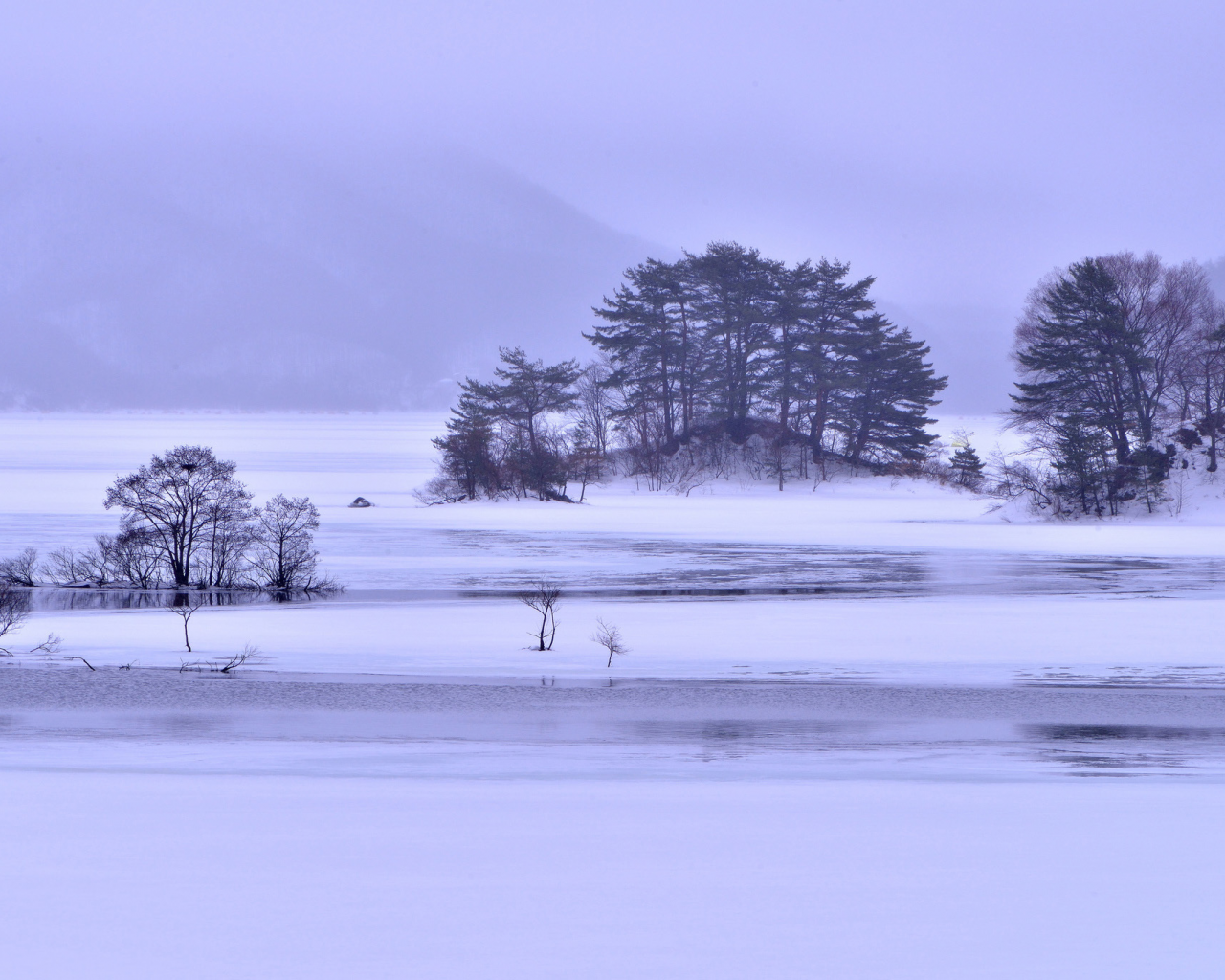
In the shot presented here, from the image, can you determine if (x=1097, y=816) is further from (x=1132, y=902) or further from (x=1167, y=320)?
(x=1167, y=320)

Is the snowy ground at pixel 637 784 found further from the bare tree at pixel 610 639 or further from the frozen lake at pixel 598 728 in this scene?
the bare tree at pixel 610 639

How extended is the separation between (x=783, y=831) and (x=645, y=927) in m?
2.33

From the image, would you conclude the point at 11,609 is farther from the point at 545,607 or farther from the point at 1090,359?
the point at 1090,359

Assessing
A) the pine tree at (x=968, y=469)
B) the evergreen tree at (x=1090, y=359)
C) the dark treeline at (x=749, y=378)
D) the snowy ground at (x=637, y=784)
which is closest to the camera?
the snowy ground at (x=637, y=784)

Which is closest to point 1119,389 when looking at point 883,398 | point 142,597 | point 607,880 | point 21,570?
point 883,398

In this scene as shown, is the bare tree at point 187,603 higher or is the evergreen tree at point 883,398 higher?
the evergreen tree at point 883,398

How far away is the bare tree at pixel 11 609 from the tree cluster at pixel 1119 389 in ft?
121

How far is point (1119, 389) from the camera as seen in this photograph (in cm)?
5403

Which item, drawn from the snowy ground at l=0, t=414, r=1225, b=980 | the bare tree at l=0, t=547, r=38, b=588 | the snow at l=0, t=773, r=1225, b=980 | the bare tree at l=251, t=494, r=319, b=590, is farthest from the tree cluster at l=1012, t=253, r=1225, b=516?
the snow at l=0, t=773, r=1225, b=980

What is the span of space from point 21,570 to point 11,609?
7.83m

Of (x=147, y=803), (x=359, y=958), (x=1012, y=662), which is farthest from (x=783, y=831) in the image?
(x=1012, y=662)

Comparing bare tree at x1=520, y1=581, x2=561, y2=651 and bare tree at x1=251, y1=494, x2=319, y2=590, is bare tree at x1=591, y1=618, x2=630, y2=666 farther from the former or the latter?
bare tree at x1=251, y1=494, x2=319, y2=590

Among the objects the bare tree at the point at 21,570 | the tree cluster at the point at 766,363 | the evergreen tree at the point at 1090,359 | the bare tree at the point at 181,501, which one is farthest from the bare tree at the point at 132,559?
the tree cluster at the point at 766,363

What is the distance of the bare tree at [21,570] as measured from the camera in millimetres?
29516
